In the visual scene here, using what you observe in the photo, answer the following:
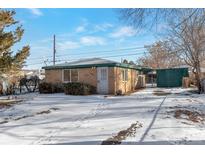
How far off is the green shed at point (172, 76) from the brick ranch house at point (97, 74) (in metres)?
12.3

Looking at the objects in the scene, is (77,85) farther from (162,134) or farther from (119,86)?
(162,134)

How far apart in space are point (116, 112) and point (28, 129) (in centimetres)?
425

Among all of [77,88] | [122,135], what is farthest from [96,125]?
[77,88]

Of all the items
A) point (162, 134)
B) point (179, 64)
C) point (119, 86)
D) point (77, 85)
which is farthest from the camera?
point (179, 64)

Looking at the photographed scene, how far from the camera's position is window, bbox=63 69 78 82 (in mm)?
24797

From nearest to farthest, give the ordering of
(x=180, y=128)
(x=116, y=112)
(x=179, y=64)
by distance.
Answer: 1. (x=180, y=128)
2. (x=116, y=112)
3. (x=179, y=64)

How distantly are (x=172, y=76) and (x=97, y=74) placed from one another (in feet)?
53.6

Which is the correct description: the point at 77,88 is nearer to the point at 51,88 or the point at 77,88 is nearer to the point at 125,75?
the point at 51,88

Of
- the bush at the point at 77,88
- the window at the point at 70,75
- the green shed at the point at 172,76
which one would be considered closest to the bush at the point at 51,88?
the window at the point at 70,75

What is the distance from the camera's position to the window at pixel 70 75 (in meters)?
24.8

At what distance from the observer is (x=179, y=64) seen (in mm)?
42000

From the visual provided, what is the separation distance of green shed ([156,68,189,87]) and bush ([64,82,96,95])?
16.4m

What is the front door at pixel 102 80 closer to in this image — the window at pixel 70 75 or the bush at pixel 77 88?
the bush at pixel 77 88
